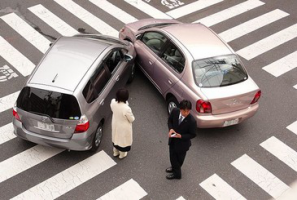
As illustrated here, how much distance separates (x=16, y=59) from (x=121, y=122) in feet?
16.1

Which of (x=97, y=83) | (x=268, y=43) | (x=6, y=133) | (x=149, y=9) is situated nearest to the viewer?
(x=97, y=83)

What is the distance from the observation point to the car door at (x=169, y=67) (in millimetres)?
8453

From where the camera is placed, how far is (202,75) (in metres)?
8.12

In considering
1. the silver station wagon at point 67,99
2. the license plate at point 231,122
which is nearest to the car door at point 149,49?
the silver station wagon at point 67,99

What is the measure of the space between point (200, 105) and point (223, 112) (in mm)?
553

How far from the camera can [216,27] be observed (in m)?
12.5

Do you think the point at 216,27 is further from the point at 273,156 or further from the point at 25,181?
the point at 25,181

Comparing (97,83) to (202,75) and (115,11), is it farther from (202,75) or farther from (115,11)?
(115,11)

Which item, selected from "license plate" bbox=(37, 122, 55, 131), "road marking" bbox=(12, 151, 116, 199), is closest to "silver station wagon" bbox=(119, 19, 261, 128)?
"road marking" bbox=(12, 151, 116, 199)

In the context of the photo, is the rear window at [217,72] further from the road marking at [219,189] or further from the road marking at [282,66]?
the road marking at [282,66]

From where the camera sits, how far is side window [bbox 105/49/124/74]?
8320 millimetres

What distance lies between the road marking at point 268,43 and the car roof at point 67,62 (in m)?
4.67

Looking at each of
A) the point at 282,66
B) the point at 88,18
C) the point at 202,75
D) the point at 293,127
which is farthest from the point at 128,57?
the point at 282,66

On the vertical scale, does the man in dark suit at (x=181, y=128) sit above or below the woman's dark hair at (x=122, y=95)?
below
